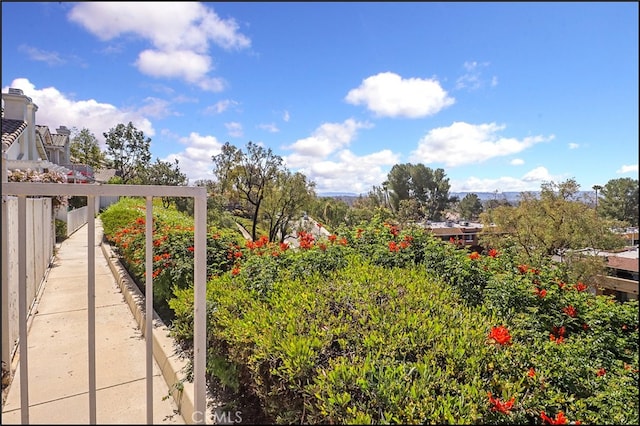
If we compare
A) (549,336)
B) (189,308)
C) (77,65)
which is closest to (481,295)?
(549,336)

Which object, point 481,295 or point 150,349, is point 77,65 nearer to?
point 150,349

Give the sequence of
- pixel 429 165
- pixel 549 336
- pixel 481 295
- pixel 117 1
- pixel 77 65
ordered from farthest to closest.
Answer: pixel 429 165, pixel 481 295, pixel 549 336, pixel 77 65, pixel 117 1

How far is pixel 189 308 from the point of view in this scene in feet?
6.73

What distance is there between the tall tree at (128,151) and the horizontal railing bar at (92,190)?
10.9 meters

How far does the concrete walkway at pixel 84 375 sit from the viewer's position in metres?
1.14

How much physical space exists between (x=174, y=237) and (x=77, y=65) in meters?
1.96

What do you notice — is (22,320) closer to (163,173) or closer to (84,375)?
(84,375)

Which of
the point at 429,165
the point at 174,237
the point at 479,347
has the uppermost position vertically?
the point at 429,165

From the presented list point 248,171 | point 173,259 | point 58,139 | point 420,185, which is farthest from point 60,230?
point 420,185

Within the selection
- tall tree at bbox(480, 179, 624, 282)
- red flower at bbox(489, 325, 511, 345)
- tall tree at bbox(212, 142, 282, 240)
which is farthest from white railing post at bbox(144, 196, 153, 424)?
tall tree at bbox(212, 142, 282, 240)

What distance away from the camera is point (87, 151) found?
10.0m

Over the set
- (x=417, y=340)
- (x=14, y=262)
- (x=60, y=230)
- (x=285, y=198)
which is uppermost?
(x=285, y=198)

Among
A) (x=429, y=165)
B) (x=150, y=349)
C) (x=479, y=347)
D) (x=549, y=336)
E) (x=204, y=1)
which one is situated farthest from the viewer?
(x=429, y=165)

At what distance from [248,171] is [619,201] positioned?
54.6ft
